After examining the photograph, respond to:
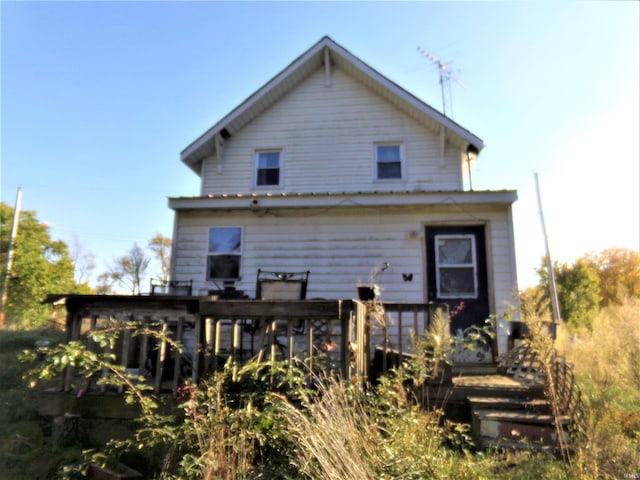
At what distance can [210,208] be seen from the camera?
8.19m

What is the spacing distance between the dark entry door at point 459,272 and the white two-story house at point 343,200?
20mm

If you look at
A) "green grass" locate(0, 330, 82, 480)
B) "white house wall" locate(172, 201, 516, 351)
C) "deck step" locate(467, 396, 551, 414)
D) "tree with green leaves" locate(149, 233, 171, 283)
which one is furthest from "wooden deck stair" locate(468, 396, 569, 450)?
"tree with green leaves" locate(149, 233, 171, 283)

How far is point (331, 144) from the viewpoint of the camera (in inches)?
391

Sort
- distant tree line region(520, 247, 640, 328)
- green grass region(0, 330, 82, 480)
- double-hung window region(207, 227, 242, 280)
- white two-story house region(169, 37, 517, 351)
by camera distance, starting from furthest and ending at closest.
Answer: distant tree line region(520, 247, 640, 328) < double-hung window region(207, 227, 242, 280) < white two-story house region(169, 37, 517, 351) < green grass region(0, 330, 82, 480)

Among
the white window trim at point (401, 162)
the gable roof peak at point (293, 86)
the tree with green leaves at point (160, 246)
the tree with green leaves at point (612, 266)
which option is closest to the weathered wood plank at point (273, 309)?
the white window trim at point (401, 162)

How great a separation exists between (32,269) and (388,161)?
22.1 m

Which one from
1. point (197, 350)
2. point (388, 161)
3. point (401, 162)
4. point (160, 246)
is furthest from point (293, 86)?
point (160, 246)

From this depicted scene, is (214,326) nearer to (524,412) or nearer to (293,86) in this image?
(524,412)

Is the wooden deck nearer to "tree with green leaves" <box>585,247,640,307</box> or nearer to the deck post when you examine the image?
the deck post

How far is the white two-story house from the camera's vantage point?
25.0 ft

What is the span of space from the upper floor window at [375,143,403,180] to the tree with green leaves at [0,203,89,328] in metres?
18.2

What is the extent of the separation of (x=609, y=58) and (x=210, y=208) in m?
8.32


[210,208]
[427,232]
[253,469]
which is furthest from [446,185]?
[253,469]

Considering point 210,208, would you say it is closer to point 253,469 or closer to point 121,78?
point 121,78
